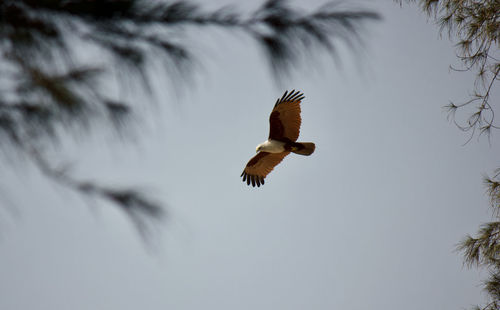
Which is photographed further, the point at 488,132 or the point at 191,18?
the point at 488,132

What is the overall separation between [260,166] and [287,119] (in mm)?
1111

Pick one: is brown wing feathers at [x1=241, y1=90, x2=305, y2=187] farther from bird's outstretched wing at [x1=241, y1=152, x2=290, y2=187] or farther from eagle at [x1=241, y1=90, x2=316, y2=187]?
bird's outstretched wing at [x1=241, y1=152, x2=290, y2=187]

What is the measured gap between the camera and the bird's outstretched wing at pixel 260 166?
6720 mm

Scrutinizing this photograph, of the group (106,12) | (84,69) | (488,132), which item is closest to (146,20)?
(106,12)

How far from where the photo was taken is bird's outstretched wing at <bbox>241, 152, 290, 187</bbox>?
6.72 m

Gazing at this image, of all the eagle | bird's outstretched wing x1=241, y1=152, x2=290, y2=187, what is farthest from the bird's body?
bird's outstretched wing x1=241, y1=152, x2=290, y2=187

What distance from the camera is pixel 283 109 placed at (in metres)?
6.09

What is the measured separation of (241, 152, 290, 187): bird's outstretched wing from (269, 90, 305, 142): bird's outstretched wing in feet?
2.10

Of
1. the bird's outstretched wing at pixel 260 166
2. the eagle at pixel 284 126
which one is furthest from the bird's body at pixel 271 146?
the bird's outstretched wing at pixel 260 166

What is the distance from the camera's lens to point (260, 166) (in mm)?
6879

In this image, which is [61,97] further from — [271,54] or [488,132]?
[488,132]

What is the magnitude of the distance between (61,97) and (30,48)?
13cm

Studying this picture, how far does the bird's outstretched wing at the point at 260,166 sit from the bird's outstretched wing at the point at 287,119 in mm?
641

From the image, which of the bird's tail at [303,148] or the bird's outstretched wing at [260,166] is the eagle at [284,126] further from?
the bird's outstretched wing at [260,166]
